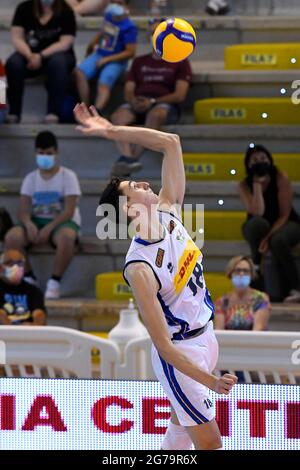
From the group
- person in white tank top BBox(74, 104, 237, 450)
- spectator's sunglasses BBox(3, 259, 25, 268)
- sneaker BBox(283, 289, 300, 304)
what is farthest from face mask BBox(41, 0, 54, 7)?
person in white tank top BBox(74, 104, 237, 450)

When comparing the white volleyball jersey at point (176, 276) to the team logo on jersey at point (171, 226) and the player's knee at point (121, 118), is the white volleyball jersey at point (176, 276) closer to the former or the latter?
the team logo on jersey at point (171, 226)

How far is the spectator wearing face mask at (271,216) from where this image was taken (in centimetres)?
1010

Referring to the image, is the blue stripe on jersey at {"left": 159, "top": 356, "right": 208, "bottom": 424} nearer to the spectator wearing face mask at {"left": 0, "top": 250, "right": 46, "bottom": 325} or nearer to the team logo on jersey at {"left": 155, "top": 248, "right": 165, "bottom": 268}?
the team logo on jersey at {"left": 155, "top": 248, "right": 165, "bottom": 268}

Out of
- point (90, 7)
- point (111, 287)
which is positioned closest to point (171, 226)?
point (111, 287)

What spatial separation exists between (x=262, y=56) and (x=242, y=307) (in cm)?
393

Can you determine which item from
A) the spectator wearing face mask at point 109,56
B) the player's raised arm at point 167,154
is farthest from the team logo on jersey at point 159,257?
the spectator wearing face mask at point 109,56

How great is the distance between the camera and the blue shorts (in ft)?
38.7

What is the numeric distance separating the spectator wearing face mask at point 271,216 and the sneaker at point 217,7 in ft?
9.97

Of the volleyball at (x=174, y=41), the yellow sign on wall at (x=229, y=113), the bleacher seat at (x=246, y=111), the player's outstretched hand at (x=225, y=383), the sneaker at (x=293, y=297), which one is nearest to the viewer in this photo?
the player's outstretched hand at (x=225, y=383)

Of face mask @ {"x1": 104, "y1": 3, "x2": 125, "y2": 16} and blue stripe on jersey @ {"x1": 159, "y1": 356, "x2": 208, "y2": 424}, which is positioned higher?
face mask @ {"x1": 104, "y1": 3, "x2": 125, "y2": 16}

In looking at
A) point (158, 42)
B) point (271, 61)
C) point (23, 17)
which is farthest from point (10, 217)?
point (158, 42)

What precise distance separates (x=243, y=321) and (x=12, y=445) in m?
2.59

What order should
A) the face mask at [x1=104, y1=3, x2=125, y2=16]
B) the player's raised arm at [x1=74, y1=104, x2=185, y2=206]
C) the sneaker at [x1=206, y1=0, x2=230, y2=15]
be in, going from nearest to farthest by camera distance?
the player's raised arm at [x1=74, y1=104, x2=185, y2=206] → the face mask at [x1=104, y1=3, x2=125, y2=16] → the sneaker at [x1=206, y1=0, x2=230, y2=15]

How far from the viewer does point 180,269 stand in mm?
5867
